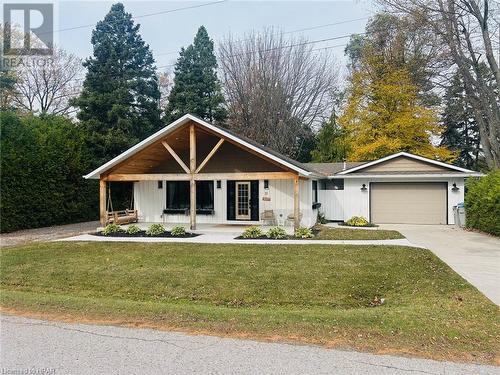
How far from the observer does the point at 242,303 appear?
20.8 ft

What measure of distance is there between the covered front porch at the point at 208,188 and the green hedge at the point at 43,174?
312 centimetres

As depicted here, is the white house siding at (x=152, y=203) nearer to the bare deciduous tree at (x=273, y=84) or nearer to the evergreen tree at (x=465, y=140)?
the bare deciduous tree at (x=273, y=84)

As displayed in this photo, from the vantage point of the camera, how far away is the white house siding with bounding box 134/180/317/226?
1593cm

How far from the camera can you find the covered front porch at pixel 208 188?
15.5 metres

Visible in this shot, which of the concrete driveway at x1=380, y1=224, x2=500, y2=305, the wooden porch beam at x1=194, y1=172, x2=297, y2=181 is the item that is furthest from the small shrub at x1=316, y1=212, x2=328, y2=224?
the wooden porch beam at x1=194, y1=172, x2=297, y2=181

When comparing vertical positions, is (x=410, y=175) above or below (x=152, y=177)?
above

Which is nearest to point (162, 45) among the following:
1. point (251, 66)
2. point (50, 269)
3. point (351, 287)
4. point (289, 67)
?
point (251, 66)

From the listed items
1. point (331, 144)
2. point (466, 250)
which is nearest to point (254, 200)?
point (466, 250)

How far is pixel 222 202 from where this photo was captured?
17125 millimetres

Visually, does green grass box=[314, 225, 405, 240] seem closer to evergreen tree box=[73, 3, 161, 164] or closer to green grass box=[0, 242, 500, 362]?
green grass box=[0, 242, 500, 362]

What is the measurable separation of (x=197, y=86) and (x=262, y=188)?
15.0 m

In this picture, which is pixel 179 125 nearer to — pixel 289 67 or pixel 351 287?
pixel 351 287

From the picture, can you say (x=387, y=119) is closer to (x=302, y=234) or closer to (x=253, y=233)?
(x=302, y=234)

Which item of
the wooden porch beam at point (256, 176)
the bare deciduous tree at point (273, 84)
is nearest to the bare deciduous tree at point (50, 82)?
the bare deciduous tree at point (273, 84)
